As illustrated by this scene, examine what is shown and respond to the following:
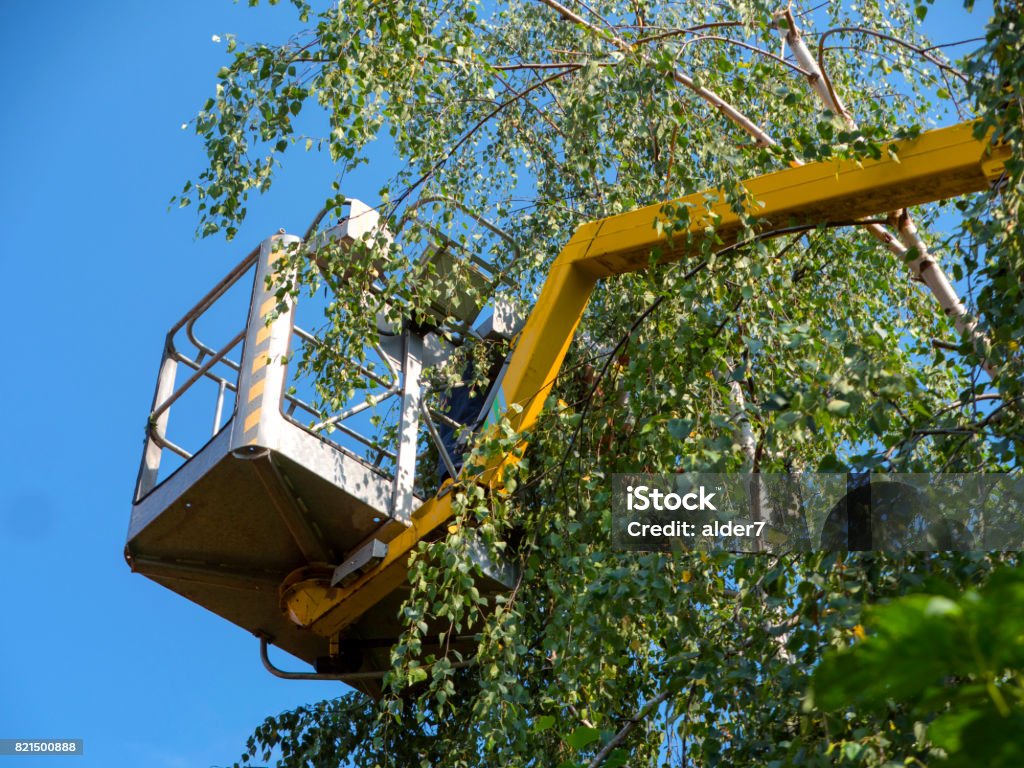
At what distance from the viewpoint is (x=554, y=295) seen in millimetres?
7289

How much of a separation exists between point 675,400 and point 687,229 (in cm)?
73

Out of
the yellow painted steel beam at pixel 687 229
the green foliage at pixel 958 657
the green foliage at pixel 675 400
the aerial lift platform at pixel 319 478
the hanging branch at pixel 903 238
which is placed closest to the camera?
the green foliage at pixel 958 657

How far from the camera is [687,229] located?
5043mm

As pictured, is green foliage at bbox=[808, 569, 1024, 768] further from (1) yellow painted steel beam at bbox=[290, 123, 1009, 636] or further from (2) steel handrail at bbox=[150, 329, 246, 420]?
(2) steel handrail at bbox=[150, 329, 246, 420]

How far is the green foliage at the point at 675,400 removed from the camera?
351cm

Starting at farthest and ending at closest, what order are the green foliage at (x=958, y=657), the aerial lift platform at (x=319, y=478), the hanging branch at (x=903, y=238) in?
1. the aerial lift platform at (x=319, y=478)
2. the hanging branch at (x=903, y=238)
3. the green foliage at (x=958, y=657)

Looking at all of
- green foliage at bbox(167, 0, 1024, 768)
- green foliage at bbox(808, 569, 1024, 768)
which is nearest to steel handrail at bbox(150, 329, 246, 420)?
green foliage at bbox(167, 0, 1024, 768)

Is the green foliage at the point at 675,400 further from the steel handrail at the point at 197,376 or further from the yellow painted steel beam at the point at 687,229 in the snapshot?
the steel handrail at the point at 197,376

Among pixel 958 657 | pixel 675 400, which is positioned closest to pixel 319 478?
pixel 675 400

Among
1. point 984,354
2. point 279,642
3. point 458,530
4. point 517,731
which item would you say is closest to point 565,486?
point 458,530

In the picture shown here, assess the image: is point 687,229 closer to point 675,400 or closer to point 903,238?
point 675,400

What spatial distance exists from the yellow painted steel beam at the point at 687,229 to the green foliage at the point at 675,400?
0.18 meters

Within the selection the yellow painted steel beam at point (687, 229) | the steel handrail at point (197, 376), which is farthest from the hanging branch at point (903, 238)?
the steel handrail at point (197, 376)

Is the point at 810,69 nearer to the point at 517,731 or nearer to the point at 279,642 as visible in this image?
the point at 517,731
